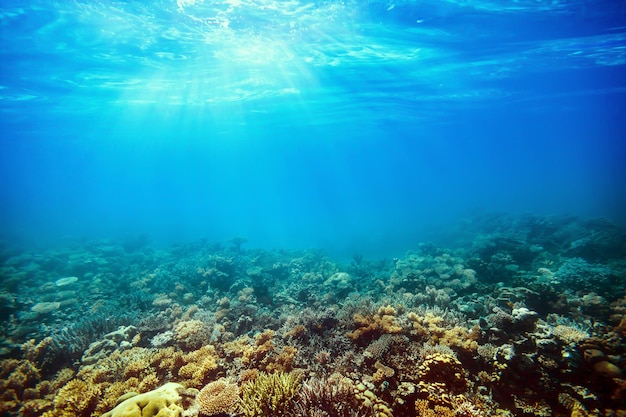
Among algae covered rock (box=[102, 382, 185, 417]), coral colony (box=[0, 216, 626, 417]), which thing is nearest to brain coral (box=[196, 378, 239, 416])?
coral colony (box=[0, 216, 626, 417])

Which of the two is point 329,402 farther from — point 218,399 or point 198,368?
point 198,368

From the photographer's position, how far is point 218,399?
14.5ft

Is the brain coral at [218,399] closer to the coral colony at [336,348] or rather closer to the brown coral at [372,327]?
the coral colony at [336,348]

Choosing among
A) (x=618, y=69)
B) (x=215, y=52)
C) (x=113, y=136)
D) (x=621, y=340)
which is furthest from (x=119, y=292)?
(x=113, y=136)

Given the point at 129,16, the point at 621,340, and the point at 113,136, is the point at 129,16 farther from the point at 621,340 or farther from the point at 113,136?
the point at 113,136

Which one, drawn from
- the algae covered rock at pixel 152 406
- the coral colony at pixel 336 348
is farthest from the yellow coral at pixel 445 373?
the algae covered rock at pixel 152 406

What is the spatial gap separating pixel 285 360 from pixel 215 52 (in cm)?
1753

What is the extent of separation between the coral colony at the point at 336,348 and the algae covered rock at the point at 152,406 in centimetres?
2

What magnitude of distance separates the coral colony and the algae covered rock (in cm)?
2

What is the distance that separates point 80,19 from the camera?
12844mm

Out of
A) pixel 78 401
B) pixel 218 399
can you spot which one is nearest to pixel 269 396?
pixel 218 399

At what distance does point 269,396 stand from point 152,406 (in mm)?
1740

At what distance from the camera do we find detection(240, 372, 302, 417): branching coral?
4.20 metres

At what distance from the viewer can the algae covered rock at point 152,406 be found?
4039mm
